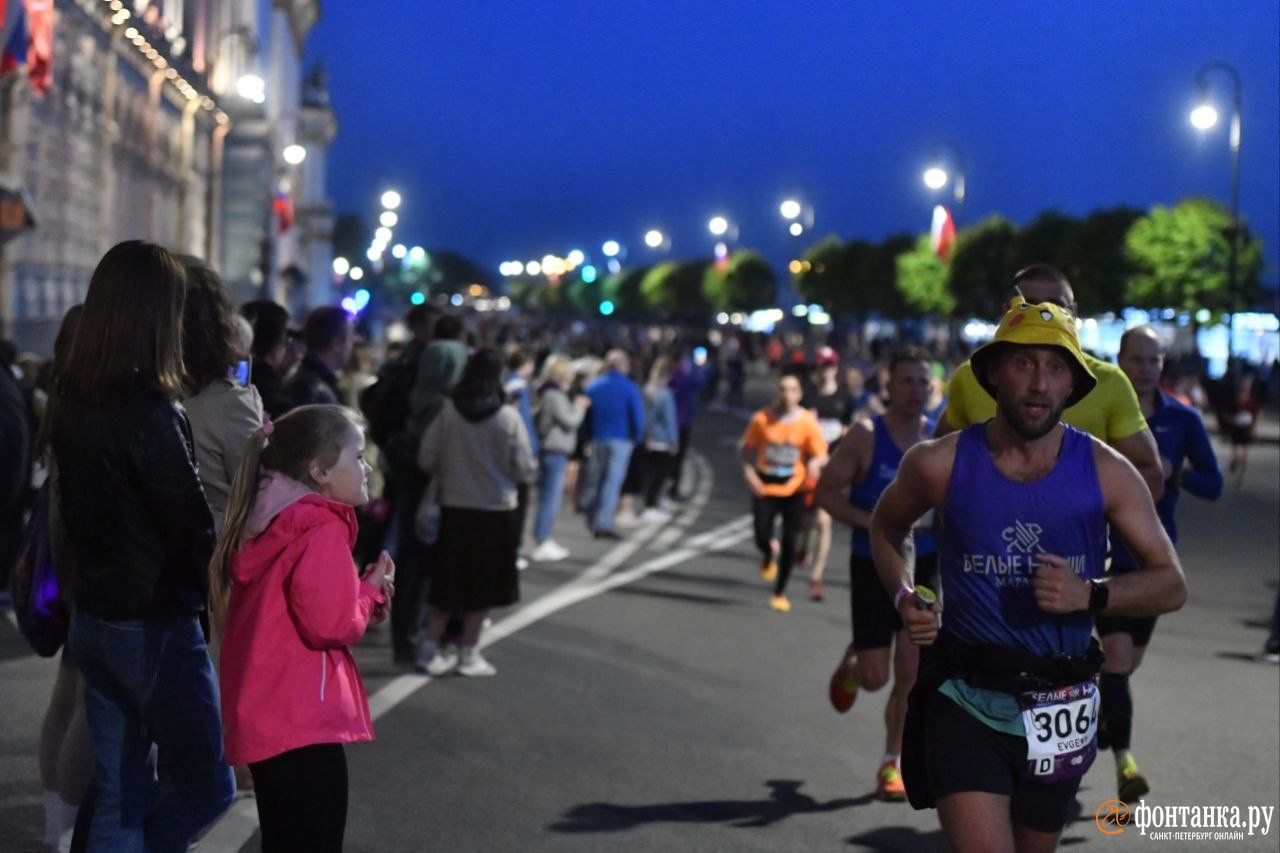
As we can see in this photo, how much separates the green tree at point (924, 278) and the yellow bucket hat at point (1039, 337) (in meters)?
100

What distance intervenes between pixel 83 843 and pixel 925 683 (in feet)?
7.19

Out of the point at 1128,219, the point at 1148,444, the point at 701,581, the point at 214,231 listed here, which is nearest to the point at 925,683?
the point at 1148,444

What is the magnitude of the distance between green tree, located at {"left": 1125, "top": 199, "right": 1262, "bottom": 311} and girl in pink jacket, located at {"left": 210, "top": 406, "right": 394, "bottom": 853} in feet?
219

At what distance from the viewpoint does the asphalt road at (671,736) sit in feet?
23.6

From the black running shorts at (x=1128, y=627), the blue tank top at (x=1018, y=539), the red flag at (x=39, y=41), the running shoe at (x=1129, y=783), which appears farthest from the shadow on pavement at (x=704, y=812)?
the red flag at (x=39, y=41)

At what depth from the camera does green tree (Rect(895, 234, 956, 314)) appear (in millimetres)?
106000

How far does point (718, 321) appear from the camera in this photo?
7042 inches

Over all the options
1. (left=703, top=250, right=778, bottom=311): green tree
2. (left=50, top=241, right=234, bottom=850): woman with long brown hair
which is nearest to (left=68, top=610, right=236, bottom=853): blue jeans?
(left=50, top=241, right=234, bottom=850): woman with long brown hair

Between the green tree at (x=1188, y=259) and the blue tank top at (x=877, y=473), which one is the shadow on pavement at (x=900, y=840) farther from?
the green tree at (x=1188, y=259)

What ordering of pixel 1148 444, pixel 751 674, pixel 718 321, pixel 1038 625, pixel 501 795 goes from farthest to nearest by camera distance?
1. pixel 718 321
2. pixel 751 674
3. pixel 501 795
4. pixel 1148 444
5. pixel 1038 625

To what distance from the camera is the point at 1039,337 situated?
4816 mm

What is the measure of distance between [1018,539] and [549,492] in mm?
12727

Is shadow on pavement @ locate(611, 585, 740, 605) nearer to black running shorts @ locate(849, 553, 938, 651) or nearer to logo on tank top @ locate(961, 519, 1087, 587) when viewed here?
black running shorts @ locate(849, 553, 938, 651)

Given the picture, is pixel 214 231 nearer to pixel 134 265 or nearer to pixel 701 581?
pixel 701 581
